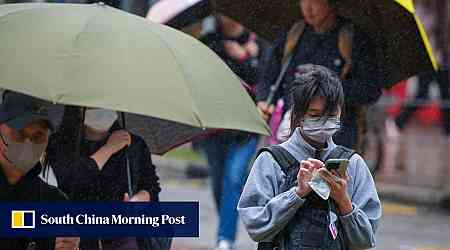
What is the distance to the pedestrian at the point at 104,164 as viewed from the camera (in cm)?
494

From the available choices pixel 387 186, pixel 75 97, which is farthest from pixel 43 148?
pixel 387 186

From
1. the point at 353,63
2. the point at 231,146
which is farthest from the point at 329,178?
the point at 231,146

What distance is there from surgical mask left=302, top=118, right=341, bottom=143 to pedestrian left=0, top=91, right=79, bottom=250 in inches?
38.8

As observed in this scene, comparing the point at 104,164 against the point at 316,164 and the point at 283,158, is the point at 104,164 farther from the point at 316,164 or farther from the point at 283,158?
the point at 316,164

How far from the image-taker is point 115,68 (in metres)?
4.40

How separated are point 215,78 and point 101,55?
0.54 meters

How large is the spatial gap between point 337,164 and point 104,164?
135 centimetres

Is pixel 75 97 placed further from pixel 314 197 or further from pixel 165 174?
pixel 165 174

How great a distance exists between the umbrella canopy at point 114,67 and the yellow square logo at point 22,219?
0.51 metres

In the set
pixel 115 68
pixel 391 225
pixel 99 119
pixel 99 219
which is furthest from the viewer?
pixel 391 225

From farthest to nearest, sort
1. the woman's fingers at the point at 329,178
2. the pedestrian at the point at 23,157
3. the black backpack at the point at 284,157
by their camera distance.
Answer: the pedestrian at the point at 23,157 → the black backpack at the point at 284,157 → the woman's fingers at the point at 329,178

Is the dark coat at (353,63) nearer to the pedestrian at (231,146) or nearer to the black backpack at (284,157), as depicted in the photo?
the pedestrian at (231,146)

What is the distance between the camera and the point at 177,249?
8.61m

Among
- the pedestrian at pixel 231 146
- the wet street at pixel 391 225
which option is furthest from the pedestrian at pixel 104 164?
the wet street at pixel 391 225
